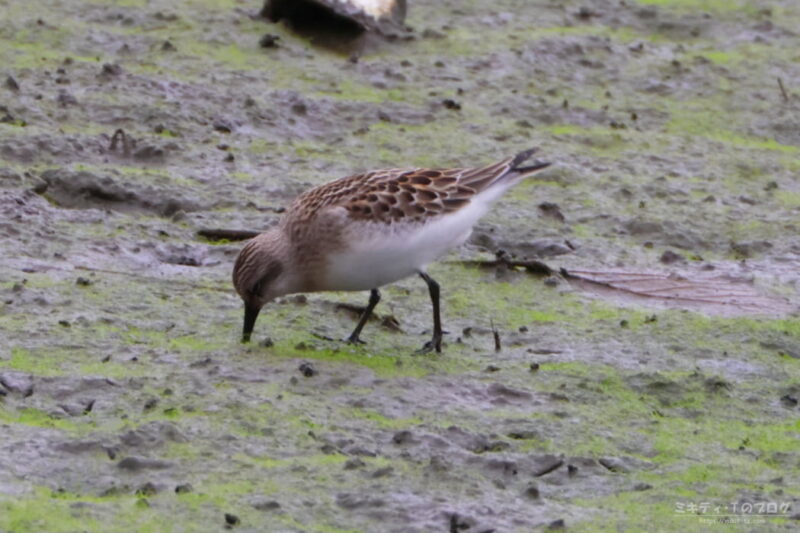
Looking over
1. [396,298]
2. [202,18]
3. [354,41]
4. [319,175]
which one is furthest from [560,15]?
[396,298]

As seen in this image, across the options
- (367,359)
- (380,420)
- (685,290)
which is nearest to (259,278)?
(367,359)

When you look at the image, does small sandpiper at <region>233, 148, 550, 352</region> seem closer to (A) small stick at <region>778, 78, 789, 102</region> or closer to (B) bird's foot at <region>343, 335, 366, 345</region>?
(B) bird's foot at <region>343, 335, 366, 345</region>

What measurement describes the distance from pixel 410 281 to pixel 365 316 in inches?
39.5

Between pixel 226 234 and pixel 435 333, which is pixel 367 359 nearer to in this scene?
pixel 435 333

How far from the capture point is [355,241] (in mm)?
6805

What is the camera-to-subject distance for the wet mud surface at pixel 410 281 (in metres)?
5.42

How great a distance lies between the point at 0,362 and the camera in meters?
6.33

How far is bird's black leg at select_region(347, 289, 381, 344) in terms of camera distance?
704 centimetres

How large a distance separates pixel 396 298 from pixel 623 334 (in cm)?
123

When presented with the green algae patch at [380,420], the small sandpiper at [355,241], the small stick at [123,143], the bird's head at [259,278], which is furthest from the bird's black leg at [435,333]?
the small stick at [123,143]

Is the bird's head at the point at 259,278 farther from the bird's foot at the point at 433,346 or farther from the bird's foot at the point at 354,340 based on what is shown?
the bird's foot at the point at 433,346

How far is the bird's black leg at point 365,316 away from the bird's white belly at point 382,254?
0.66 feet

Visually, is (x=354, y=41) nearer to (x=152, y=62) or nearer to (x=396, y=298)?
(x=152, y=62)

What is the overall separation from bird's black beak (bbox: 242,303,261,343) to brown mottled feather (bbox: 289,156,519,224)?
477 mm
